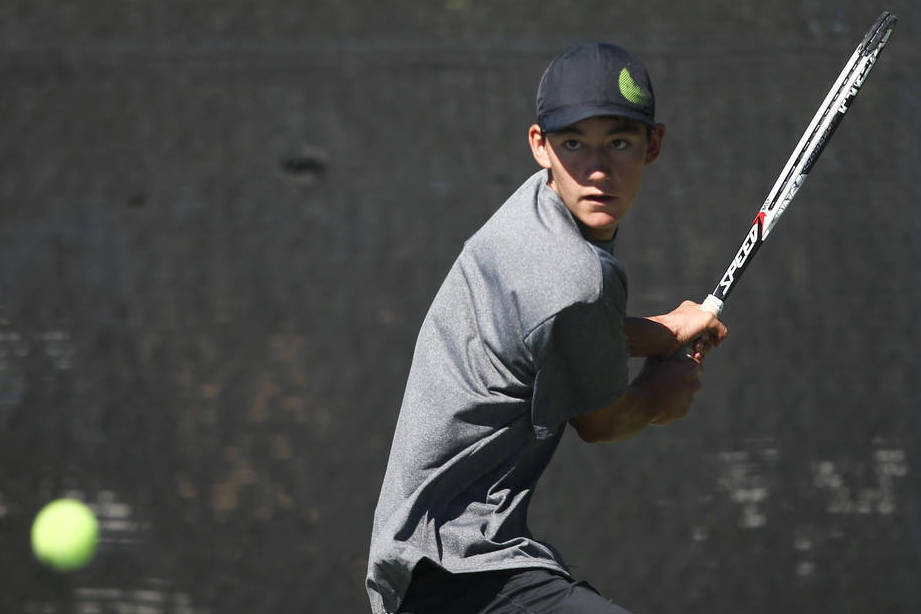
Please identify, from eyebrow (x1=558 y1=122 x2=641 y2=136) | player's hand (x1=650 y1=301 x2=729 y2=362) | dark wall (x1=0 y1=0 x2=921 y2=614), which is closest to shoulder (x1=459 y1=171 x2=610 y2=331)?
eyebrow (x1=558 y1=122 x2=641 y2=136)

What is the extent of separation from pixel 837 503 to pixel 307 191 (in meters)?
1.89

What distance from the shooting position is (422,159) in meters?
3.75

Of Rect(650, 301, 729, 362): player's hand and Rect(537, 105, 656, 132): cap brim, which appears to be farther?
Rect(650, 301, 729, 362): player's hand

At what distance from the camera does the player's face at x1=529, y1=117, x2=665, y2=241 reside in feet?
6.85

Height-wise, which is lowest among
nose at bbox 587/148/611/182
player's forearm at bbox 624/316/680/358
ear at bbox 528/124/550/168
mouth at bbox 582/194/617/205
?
player's forearm at bbox 624/316/680/358

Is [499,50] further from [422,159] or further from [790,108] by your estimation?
[790,108]

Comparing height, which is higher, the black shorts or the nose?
the nose

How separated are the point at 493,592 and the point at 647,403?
0.45m

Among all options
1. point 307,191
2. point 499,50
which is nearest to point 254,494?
point 307,191

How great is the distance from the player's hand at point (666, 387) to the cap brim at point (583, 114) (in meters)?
0.47

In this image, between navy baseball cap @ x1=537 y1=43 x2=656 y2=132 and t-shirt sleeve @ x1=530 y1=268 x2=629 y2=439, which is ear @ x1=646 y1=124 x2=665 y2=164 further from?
t-shirt sleeve @ x1=530 y1=268 x2=629 y2=439

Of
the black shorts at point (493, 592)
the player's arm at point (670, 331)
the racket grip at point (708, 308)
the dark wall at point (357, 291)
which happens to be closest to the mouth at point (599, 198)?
the player's arm at point (670, 331)

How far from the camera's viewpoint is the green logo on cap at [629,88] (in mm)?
2033

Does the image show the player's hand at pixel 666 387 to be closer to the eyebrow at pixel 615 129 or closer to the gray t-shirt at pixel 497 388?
the gray t-shirt at pixel 497 388
